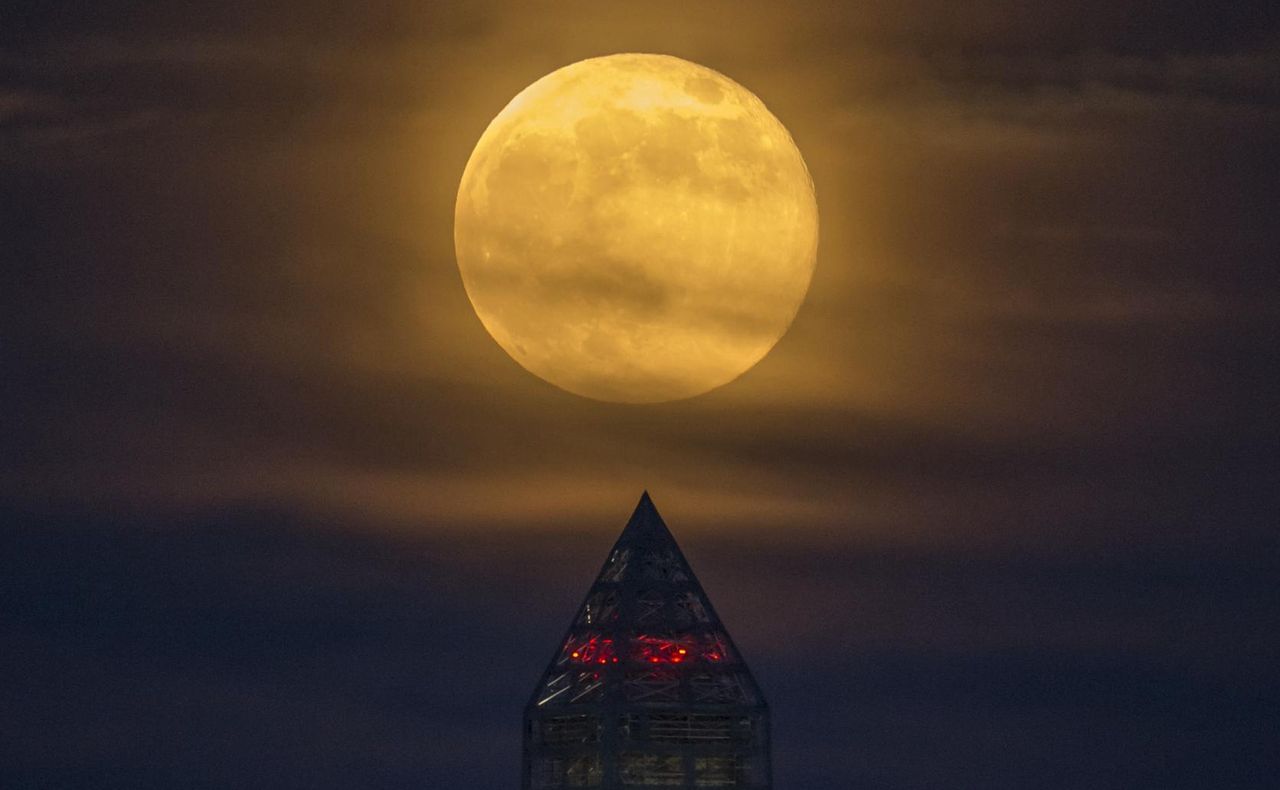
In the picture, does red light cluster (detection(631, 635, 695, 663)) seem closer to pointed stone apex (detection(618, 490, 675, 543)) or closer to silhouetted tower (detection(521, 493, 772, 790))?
silhouetted tower (detection(521, 493, 772, 790))

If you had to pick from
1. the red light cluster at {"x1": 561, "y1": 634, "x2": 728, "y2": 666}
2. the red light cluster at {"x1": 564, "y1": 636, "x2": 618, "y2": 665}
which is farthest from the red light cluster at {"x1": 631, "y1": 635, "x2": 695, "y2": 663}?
the red light cluster at {"x1": 564, "y1": 636, "x2": 618, "y2": 665}

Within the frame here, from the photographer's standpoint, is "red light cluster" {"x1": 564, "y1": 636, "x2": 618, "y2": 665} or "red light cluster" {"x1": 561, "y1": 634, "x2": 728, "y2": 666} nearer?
"red light cluster" {"x1": 561, "y1": 634, "x2": 728, "y2": 666}

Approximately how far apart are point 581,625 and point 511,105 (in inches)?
2362

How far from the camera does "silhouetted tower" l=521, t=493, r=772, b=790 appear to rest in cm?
17812

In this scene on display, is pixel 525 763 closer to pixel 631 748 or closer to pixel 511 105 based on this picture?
pixel 631 748

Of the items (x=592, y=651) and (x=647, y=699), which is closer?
(x=647, y=699)

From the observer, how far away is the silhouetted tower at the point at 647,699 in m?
178

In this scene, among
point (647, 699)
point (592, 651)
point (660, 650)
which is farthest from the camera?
point (592, 651)

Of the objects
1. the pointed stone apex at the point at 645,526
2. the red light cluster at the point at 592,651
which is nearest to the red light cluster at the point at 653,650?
the red light cluster at the point at 592,651

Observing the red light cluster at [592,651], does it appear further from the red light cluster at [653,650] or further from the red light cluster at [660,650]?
the red light cluster at [660,650]

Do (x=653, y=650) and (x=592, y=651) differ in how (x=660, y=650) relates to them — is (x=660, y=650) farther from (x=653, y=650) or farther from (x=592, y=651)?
(x=592, y=651)

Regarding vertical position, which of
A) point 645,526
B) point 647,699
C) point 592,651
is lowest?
point 647,699

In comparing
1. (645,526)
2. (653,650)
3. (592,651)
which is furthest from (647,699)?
(645,526)

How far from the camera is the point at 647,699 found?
17838 centimetres
